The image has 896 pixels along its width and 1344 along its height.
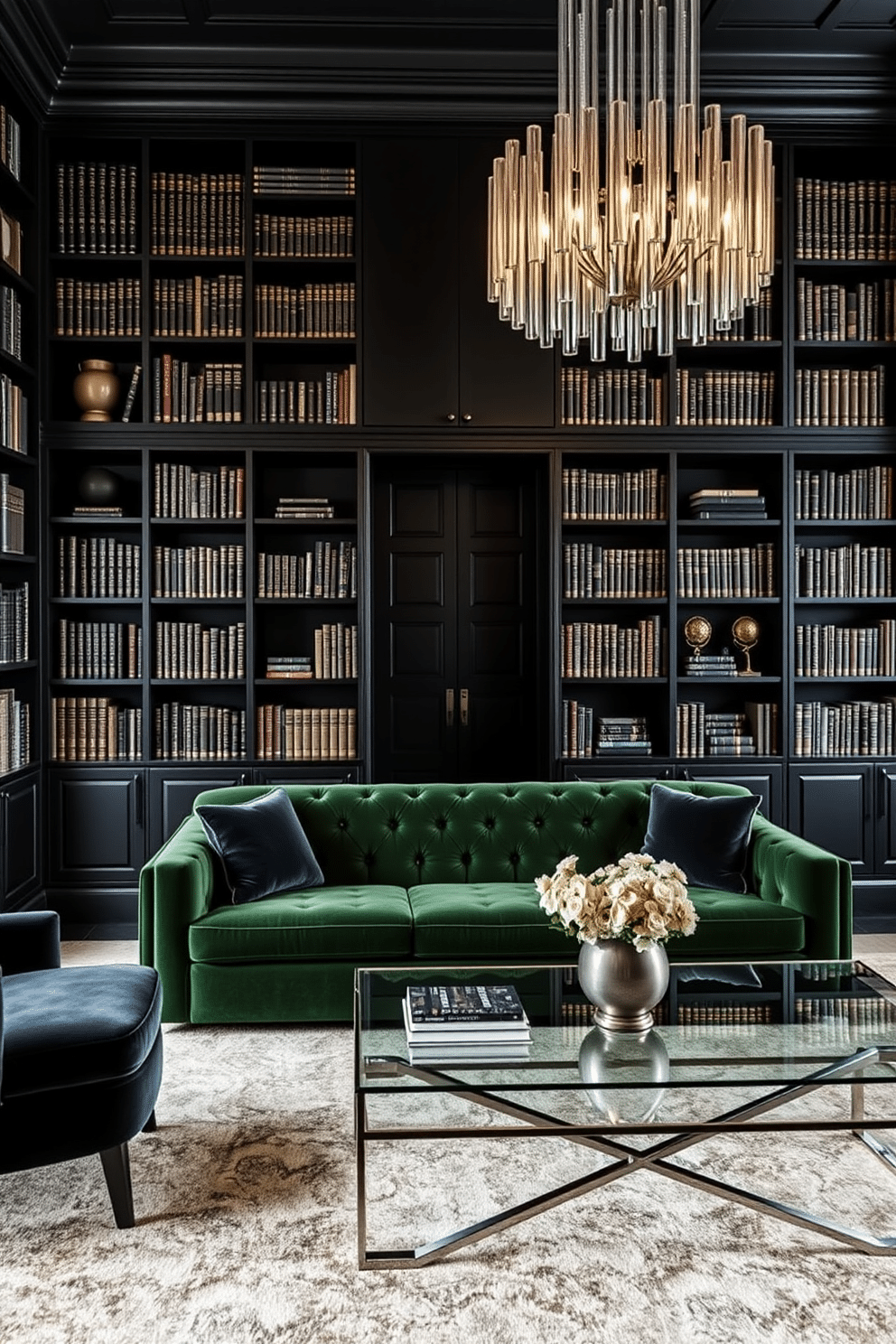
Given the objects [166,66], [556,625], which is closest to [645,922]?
[556,625]

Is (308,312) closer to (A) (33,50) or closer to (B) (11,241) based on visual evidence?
(B) (11,241)

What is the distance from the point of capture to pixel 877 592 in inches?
211

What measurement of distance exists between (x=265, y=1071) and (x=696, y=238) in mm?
2684

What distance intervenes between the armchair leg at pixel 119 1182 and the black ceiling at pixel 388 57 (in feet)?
14.2

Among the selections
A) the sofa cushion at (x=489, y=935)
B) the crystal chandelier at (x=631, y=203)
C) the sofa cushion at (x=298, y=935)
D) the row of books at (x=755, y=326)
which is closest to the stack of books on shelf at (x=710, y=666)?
the row of books at (x=755, y=326)

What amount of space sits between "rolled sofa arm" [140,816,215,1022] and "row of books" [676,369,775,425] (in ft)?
10.4

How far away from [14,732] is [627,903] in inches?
128

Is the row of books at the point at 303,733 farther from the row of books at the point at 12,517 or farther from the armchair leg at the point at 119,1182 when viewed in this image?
the armchair leg at the point at 119,1182

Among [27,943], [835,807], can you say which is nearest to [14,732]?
[27,943]

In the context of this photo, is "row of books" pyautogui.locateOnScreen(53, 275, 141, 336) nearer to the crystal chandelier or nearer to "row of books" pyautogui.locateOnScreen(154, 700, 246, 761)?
"row of books" pyautogui.locateOnScreen(154, 700, 246, 761)

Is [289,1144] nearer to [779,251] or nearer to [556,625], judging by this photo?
[556,625]

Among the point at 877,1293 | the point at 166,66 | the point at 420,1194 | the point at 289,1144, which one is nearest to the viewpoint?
the point at 877,1293

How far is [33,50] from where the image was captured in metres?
4.64

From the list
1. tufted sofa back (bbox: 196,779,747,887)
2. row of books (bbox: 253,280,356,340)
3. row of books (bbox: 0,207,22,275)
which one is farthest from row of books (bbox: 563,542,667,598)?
row of books (bbox: 0,207,22,275)
